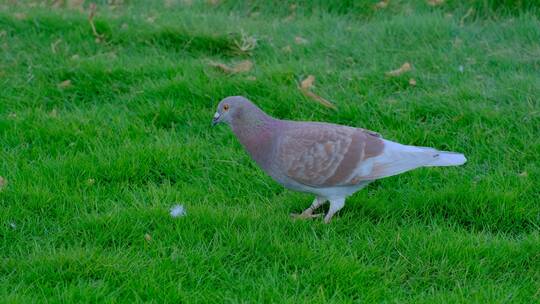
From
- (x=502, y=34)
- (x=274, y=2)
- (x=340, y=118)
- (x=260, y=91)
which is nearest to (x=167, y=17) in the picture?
(x=274, y=2)

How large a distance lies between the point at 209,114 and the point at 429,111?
1660mm

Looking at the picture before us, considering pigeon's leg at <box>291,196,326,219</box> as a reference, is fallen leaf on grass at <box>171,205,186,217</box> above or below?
above

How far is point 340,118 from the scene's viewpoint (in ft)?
18.8

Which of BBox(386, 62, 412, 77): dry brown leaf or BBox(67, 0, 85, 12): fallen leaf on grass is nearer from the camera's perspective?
BBox(386, 62, 412, 77): dry brown leaf

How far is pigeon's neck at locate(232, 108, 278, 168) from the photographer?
4.59 meters

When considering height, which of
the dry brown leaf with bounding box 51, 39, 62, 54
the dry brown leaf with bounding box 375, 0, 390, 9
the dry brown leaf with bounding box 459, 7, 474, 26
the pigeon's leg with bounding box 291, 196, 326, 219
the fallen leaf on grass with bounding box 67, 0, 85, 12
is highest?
the dry brown leaf with bounding box 459, 7, 474, 26

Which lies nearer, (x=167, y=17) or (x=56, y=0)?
(x=167, y=17)

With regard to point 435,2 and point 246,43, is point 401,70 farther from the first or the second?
point 435,2

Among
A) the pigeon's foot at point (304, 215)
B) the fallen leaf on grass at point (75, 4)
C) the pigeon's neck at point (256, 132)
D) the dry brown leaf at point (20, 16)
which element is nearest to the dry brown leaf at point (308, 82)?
the pigeon's neck at point (256, 132)

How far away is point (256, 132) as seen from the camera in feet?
15.3

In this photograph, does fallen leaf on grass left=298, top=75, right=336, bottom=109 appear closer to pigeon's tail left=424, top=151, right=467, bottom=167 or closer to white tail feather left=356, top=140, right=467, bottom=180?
white tail feather left=356, top=140, right=467, bottom=180

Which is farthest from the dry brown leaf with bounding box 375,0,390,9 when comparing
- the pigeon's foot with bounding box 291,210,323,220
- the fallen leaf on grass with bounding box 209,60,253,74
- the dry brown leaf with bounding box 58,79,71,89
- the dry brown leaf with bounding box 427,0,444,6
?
the pigeon's foot with bounding box 291,210,323,220

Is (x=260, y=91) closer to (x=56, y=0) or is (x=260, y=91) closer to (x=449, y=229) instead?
(x=449, y=229)

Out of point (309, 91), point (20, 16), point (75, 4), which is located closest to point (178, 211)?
point (309, 91)
